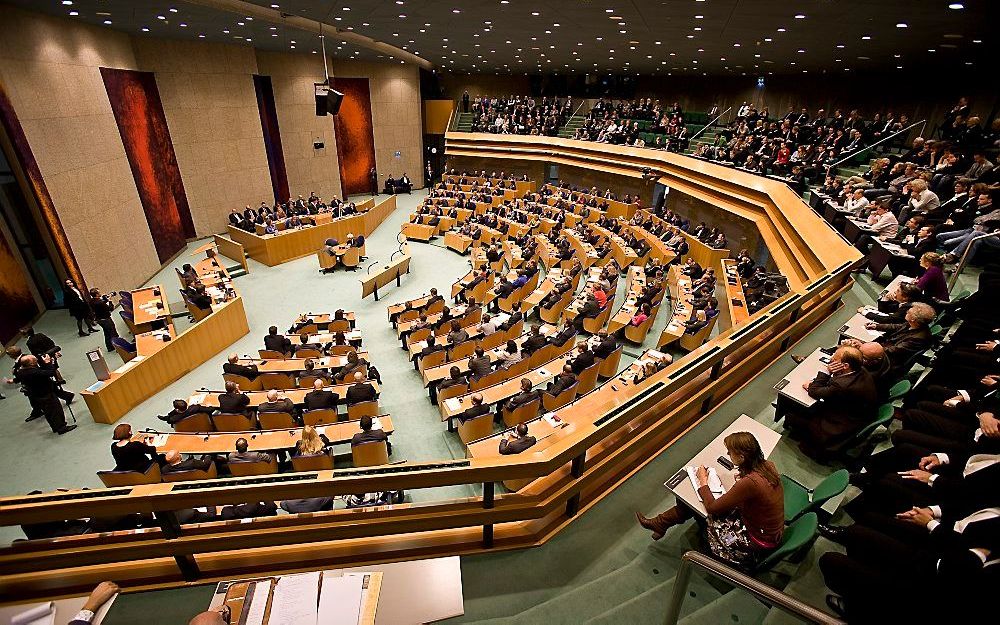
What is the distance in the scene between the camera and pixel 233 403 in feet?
22.5

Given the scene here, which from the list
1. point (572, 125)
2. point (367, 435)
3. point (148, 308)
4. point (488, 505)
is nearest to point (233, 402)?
point (367, 435)

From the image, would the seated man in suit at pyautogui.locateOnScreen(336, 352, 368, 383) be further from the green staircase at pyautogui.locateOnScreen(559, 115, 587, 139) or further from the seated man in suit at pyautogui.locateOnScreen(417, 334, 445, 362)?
the green staircase at pyautogui.locateOnScreen(559, 115, 587, 139)

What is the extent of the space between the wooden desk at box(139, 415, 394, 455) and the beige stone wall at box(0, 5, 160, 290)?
8.03m

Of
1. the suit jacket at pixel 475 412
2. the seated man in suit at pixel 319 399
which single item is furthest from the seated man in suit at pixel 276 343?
the suit jacket at pixel 475 412

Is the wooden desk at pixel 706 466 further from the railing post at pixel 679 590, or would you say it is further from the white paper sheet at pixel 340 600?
the white paper sheet at pixel 340 600

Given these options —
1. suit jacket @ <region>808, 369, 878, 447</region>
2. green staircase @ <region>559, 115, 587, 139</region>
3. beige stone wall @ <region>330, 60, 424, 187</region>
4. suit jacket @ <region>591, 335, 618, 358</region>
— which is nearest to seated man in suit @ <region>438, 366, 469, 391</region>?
suit jacket @ <region>591, 335, 618, 358</region>

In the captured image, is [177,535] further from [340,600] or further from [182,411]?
[182,411]

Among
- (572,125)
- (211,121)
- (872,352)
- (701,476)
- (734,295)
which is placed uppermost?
(572,125)

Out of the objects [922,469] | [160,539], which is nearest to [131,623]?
[160,539]

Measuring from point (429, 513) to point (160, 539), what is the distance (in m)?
1.63

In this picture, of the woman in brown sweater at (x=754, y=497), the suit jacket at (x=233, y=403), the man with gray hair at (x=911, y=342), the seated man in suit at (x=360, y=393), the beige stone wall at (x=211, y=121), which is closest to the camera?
the woman in brown sweater at (x=754, y=497)

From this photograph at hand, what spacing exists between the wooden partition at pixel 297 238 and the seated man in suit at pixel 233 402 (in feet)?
31.0

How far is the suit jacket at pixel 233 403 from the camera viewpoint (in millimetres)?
6836

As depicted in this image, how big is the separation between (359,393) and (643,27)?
35.9 feet
